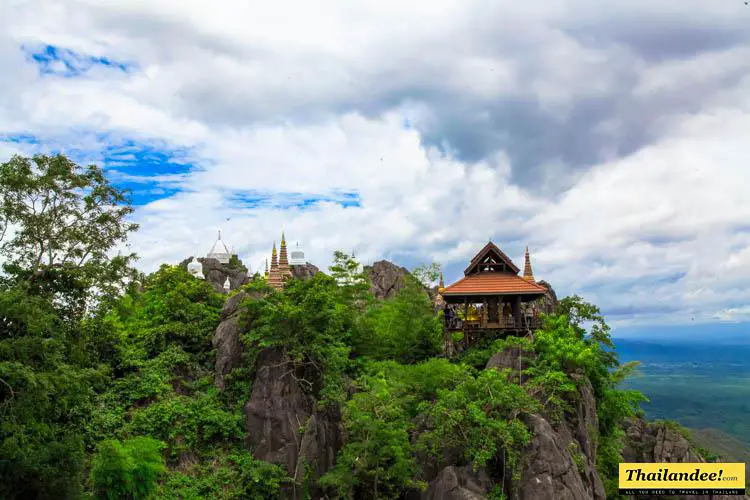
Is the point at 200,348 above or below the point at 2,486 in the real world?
above

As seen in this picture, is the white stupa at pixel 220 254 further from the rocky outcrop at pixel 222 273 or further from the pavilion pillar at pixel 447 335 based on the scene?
the pavilion pillar at pixel 447 335

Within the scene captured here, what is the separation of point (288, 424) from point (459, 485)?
818 cm

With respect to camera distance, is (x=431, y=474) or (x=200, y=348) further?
(x=200, y=348)

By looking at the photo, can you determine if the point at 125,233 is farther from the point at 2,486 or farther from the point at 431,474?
the point at 431,474

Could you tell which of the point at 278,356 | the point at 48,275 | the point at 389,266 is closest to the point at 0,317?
the point at 48,275

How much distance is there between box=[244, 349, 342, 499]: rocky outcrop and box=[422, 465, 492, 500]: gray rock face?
5639 millimetres

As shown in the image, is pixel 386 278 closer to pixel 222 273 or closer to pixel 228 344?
pixel 222 273

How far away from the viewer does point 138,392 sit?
24.8 metres

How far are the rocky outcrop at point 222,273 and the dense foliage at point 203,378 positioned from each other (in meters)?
30.7

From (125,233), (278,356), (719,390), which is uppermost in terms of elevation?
(125,233)

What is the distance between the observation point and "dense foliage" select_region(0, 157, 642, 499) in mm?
17984

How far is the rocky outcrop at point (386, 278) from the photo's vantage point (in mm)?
54781

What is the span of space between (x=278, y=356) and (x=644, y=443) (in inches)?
1300

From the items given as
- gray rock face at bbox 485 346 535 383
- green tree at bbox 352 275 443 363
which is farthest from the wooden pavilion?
gray rock face at bbox 485 346 535 383
